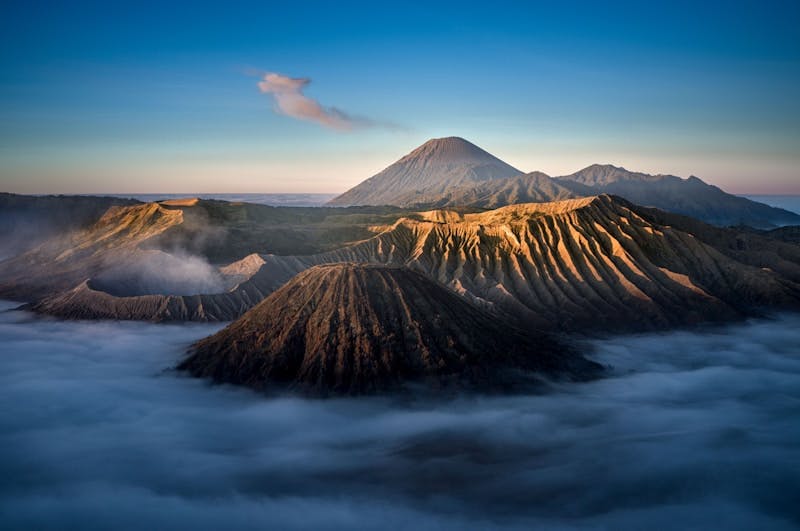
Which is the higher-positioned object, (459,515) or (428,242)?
(428,242)

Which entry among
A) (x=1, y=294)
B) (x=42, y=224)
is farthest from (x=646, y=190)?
(x=1, y=294)

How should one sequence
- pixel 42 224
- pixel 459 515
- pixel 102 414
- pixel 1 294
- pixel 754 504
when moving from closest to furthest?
1. pixel 459 515
2. pixel 754 504
3. pixel 102 414
4. pixel 1 294
5. pixel 42 224

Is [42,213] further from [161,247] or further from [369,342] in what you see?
[369,342]

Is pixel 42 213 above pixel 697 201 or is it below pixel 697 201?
below

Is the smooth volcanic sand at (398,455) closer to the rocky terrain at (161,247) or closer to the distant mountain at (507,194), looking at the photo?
the rocky terrain at (161,247)

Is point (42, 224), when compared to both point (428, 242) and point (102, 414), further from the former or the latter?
point (102, 414)

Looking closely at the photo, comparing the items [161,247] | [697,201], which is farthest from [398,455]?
[697,201]
